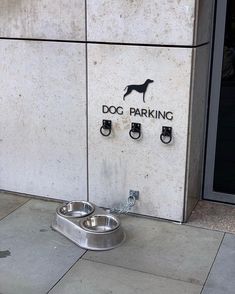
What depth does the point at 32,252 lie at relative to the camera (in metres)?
3.64

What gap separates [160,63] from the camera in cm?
383

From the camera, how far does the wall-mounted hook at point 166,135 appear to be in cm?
393

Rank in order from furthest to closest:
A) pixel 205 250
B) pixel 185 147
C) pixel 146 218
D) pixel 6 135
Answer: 1. pixel 6 135
2. pixel 146 218
3. pixel 185 147
4. pixel 205 250

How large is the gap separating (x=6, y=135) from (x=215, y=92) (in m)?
1.94

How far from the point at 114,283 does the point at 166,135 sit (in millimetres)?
1281

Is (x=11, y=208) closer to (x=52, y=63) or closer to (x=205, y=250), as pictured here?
(x=52, y=63)

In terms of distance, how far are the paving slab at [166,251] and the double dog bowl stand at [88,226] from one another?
0.08 m

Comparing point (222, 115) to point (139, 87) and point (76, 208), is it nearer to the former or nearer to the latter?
point (139, 87)

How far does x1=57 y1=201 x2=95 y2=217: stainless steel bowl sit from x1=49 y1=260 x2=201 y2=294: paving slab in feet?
2.30

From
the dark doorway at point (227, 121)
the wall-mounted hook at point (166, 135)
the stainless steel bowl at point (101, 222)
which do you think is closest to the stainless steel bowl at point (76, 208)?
the stainless steel bowl at point (101, 222)

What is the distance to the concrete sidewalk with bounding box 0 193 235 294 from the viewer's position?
322 centimetres

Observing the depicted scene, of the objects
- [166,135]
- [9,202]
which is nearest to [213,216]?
[166,135]

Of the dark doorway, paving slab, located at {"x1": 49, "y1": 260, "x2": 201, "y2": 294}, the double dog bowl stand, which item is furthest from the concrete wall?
paving slab, located at {"x1": 49, "y1": 260, "x2": 201, "y2": 294}

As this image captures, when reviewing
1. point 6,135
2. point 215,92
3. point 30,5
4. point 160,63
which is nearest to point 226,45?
point 215,92
